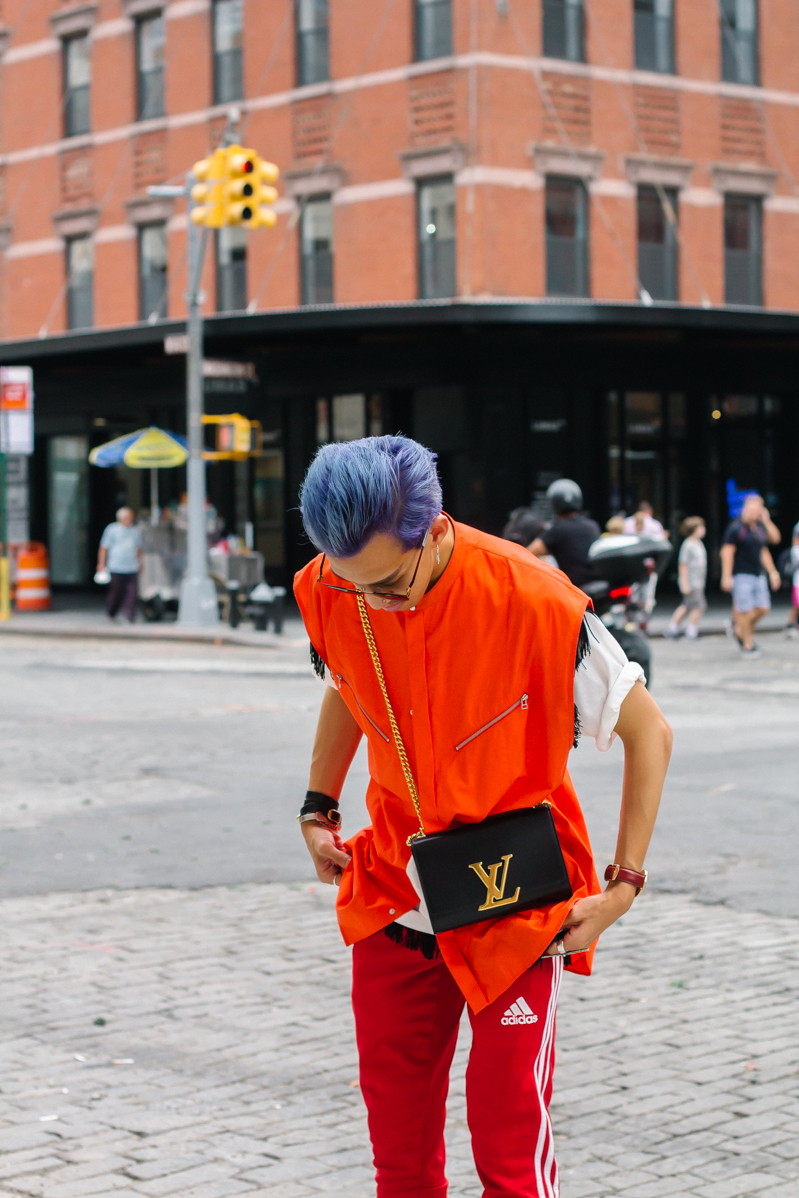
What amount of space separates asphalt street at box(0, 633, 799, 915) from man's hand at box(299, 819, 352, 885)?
12.2 feet

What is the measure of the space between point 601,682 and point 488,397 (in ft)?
77.8

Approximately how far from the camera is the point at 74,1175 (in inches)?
141

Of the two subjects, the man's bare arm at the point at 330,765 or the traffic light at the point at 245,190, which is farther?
the traffic light at the point at 245,190

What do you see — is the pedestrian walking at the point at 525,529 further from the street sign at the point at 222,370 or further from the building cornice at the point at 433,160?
the building cornice at the point at 433,160

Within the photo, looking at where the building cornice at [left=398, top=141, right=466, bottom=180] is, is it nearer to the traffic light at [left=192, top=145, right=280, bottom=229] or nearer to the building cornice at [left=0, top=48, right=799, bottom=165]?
the building cornice at [left=0, top=48, right=799, bottom=165]

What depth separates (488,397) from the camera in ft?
84.8

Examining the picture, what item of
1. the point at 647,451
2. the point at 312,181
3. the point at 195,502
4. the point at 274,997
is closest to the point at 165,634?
the point at 195,502

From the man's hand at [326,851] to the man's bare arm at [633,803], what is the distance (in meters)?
0.50

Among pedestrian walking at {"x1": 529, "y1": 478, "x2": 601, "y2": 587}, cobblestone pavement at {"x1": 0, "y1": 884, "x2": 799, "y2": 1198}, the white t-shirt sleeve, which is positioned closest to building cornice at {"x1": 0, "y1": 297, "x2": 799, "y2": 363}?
pedestrian walking at {"x1": 529, "y1": 478, "x2": 601, "y2": 587}

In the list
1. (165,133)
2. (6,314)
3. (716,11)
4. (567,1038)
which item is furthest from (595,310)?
(567,1038)

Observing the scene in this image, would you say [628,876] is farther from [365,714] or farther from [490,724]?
[365,714]

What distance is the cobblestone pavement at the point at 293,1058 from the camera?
3.62 metres

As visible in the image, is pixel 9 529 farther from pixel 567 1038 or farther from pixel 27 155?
pixel 567 1038

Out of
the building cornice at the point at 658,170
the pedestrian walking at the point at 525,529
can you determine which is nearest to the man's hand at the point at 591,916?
the pedestrian walking at the point at 525,529
